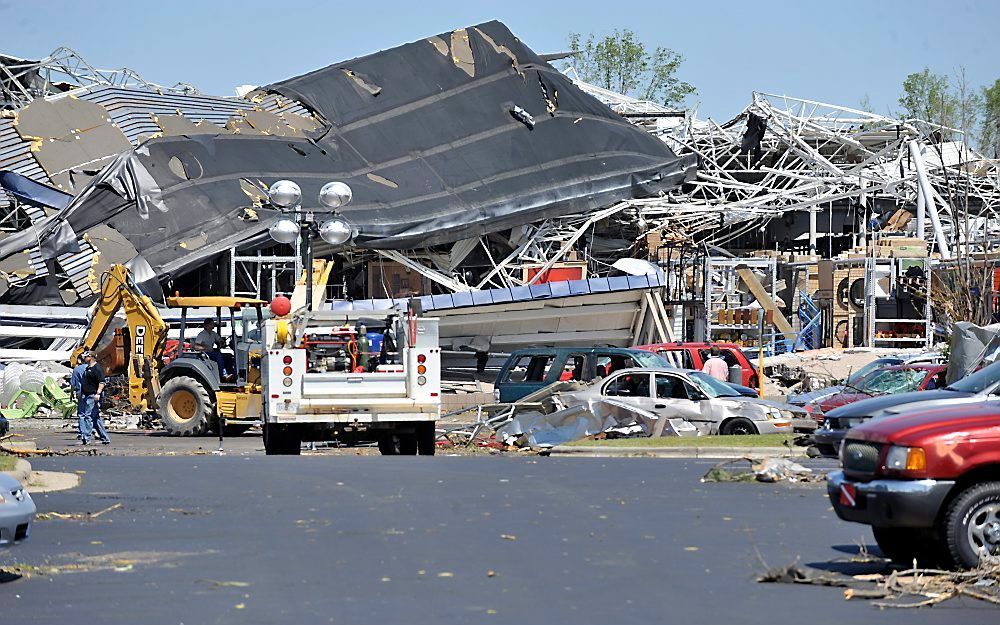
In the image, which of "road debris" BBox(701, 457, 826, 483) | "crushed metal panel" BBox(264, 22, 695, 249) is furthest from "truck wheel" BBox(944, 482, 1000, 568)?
"crushed metal panel" BBox(264, 22, 695, 249)

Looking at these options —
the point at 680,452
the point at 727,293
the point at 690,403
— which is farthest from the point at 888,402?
the point at 727,293

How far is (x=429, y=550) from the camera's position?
10.9m

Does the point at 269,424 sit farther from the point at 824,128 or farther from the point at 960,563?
the point at 824,128

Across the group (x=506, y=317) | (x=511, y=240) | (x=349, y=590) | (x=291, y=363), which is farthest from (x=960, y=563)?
(x=511, y=240)

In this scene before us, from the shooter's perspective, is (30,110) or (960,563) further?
(30,110)

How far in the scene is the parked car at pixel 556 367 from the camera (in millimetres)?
25016

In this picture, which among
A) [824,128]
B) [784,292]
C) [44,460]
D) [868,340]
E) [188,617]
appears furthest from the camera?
[824,128]

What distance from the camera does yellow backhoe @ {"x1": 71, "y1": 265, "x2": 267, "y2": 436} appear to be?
26.4 m

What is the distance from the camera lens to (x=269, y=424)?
68.0 ft

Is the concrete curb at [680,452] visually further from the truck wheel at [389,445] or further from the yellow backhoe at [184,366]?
the yellow backhoe at [184,366]

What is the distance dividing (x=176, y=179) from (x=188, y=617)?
1273 inches

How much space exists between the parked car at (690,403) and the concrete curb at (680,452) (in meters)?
2.39

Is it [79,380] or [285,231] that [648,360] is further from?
[79,380]

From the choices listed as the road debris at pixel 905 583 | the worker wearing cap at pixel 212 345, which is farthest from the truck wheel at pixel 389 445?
the road debris at pixel 905 583
